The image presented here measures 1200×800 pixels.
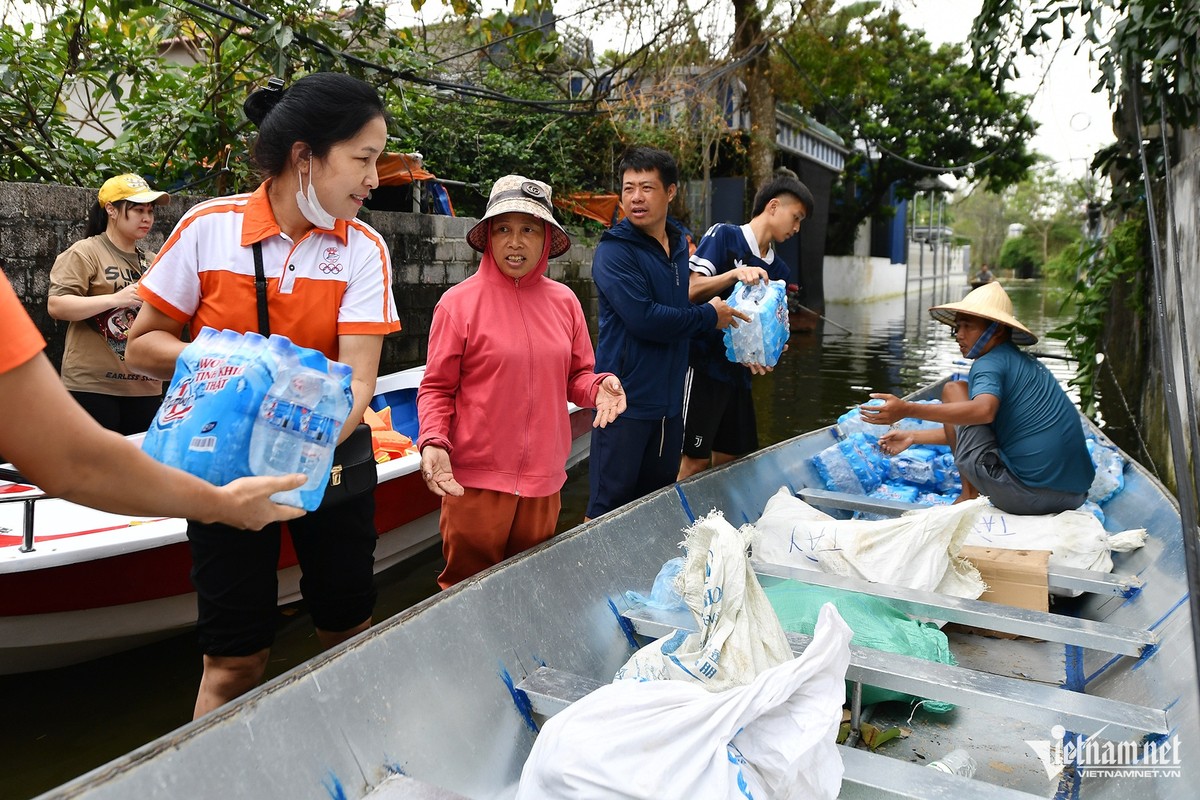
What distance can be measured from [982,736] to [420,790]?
5.14ft

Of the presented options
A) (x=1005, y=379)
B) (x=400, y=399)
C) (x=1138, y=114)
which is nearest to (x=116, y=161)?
(x=400, y=399)

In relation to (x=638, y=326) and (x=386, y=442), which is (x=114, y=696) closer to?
(x=386, y=442)

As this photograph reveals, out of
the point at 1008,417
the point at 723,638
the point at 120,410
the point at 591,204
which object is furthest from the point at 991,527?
the point at 591,204

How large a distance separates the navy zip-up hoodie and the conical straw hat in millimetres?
1031

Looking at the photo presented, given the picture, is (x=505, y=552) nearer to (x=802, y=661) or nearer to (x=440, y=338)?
(x=440, y=338)

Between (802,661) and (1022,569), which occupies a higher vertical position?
(802,661)

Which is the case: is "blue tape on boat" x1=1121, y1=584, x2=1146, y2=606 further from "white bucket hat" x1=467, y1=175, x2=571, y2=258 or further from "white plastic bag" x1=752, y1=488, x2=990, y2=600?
"white bucket hat" x1=467, y1=175, x2=571, y2=258

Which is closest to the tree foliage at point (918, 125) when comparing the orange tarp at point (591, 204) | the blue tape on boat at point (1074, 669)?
the orange tarp at point (591, 204)

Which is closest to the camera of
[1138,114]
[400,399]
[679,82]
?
[1138,114]

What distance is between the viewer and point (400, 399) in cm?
587

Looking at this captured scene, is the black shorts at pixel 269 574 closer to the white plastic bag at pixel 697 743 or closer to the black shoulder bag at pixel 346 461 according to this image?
the black shoulder bag at pixel 346 461

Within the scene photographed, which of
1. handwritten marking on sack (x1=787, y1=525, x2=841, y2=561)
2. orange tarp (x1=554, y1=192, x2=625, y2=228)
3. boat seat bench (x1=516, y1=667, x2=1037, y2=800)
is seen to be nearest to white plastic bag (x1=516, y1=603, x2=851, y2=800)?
boat seat bench (x1=516, y1=667, x2=1037, y2=800)

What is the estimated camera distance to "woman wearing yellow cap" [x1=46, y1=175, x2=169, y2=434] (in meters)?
4.12

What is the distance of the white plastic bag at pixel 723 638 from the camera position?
207 centimetres
